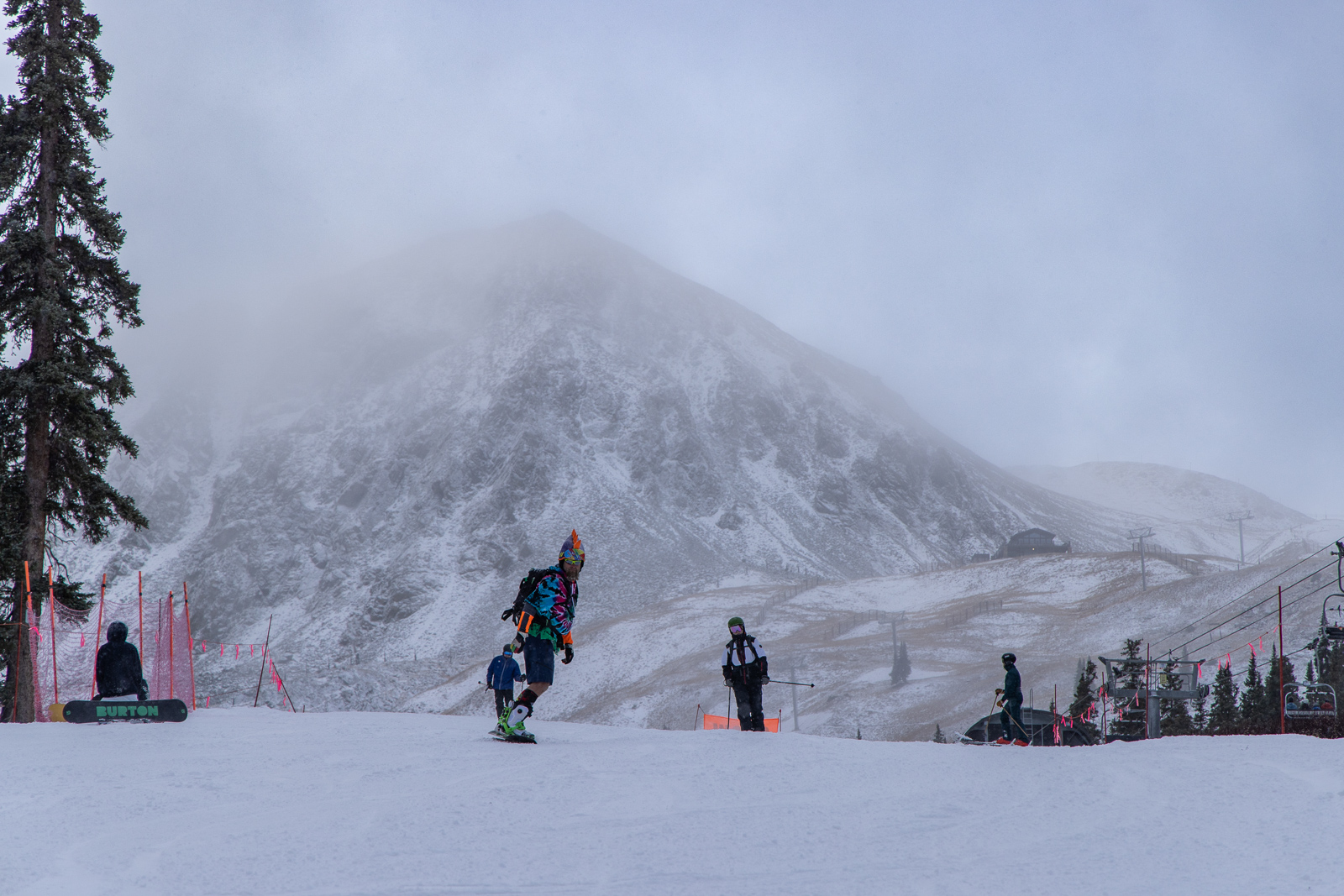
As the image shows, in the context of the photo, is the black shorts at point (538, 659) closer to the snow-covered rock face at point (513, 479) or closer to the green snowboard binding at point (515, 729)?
the green snowboard binding at point (515, 729)

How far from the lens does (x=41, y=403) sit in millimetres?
17703

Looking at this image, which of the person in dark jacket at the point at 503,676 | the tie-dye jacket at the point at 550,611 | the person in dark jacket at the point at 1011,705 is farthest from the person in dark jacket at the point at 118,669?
the person in dark jacket at the point at 1011,705

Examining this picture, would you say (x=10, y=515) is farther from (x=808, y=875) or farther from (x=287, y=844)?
(x=808, y=875)

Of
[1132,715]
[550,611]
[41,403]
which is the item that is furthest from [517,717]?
[1132,715]

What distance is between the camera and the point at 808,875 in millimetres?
5445

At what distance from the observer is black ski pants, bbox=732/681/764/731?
575 inches

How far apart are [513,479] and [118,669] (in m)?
130

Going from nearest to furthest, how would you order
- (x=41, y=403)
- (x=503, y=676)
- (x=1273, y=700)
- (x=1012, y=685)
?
(x=503, y=676) < (x=1012, y=685) < (x=41, y=403) < (x=1273, y=700)

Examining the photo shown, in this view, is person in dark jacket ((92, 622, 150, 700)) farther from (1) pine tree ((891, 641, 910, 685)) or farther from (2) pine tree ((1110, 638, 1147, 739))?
(1) pine tree ((891, 641, 910, 685))

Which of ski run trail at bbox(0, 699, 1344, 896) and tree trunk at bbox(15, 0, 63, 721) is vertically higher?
tree trunk at bbox(15, 0, 63, 721)

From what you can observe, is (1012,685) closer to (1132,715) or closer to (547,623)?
(547,623)

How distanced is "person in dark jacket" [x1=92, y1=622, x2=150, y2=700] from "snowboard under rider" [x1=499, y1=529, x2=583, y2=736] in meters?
5.16

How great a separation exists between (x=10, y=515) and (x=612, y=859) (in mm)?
17060

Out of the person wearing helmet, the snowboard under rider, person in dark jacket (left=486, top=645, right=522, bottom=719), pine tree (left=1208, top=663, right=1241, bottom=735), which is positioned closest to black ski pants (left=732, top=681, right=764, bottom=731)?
the person wearing helmet
